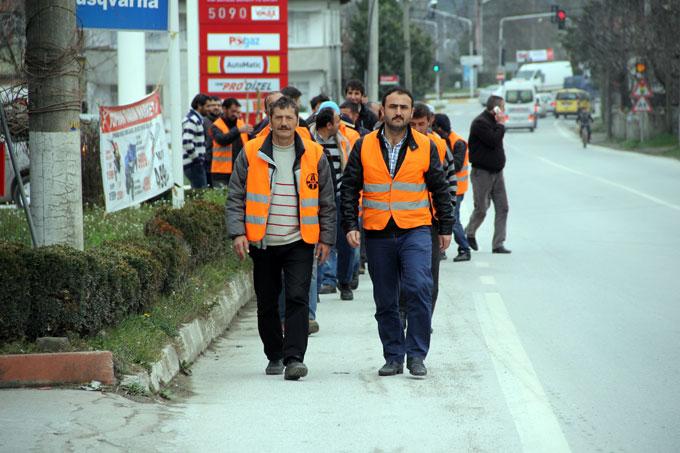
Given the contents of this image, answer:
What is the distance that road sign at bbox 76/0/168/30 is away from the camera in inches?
410

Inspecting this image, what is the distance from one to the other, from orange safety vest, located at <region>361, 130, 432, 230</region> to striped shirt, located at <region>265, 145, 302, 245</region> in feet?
1.69

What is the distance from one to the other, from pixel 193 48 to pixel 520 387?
12.0 m

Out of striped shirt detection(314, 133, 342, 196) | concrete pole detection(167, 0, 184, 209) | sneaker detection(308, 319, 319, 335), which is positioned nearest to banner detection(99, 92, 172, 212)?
concrete pole detection(167, 0, 184, 209)

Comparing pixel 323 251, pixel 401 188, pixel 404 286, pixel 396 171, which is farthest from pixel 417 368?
pixel 396 171

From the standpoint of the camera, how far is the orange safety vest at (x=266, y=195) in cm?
797

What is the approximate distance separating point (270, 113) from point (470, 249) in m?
8.36

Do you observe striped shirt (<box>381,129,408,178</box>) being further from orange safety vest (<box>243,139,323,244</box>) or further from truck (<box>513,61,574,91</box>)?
truck (<box>513,61,574,91</box>)

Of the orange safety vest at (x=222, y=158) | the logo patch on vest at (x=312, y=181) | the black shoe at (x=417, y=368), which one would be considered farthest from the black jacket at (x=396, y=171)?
the orange safety vest at (x=222, y=158)

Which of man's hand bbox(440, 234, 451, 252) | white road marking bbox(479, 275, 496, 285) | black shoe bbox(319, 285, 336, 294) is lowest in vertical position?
white road marking bbox(479, 275, 496, 285)

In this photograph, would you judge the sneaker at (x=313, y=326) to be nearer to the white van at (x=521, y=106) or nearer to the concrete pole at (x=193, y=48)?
the concrete pole at (x=193, y=48)

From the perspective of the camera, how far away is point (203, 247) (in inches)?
442

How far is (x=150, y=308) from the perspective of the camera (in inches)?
351

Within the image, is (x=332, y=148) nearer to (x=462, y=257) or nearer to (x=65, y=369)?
(x=462, y=257)

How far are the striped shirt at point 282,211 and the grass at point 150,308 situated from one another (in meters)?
1.06
